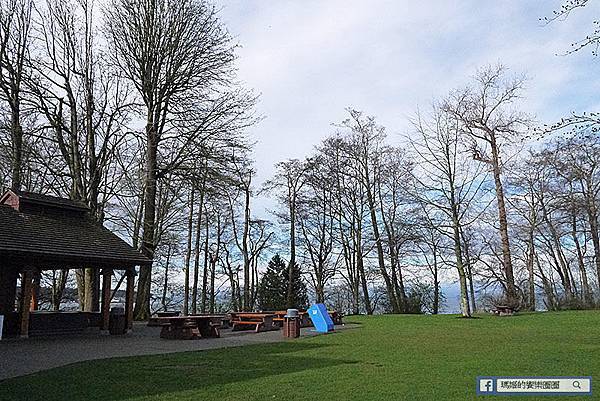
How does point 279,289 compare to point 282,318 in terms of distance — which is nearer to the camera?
point 282,318

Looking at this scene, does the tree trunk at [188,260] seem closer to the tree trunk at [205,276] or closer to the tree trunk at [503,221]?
the tree trunk at [205,276]

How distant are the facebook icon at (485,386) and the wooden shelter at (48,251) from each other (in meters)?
11.7

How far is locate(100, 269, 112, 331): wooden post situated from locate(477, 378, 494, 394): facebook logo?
40.9 ft

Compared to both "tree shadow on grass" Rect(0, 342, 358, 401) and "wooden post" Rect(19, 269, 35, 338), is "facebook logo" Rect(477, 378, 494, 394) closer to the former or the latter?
"tree shadow on grass" Rect(0, 342, 358, 401)

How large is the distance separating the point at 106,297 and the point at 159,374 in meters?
9.11

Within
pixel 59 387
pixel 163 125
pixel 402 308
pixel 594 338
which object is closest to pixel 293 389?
pixel 59 387

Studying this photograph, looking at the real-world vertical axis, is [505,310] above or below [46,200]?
below

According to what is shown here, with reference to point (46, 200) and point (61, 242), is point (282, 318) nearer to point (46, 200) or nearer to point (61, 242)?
point (61, 242)

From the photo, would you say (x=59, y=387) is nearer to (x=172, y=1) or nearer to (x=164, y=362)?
(x=164, y=362)

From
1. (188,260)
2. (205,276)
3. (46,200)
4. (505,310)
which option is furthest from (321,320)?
(205,276)

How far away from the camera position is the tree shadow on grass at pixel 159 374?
6.55 metres

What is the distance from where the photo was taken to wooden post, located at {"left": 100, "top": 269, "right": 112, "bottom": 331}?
16.2 m

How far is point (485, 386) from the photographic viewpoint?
656 cm

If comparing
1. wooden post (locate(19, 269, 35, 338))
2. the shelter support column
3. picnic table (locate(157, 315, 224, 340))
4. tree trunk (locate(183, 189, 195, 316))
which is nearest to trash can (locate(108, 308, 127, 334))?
picnic table (locate(157, 315, 224, 340))
